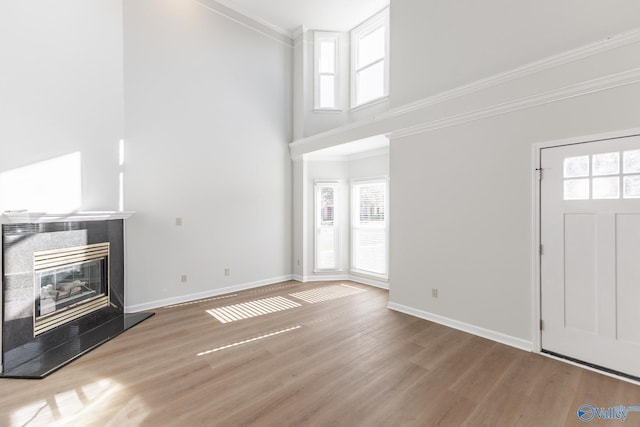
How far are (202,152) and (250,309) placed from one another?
2.52 meters

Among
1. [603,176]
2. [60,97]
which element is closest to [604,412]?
[603,176]

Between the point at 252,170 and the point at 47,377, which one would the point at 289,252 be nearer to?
the point at 252,170

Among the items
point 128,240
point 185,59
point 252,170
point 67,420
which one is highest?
point 185,59

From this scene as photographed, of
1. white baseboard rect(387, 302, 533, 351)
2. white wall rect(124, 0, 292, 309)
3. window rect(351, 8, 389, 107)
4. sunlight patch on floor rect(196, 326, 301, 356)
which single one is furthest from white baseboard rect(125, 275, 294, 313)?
window rect(351, 8, 389, 107)

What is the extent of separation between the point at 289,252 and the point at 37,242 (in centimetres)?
367

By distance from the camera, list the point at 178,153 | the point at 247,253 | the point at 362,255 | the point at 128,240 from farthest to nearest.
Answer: the point at 362,255
the point at 247,253
the point at 178,153
the point at 128,240

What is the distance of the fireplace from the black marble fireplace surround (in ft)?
0.20

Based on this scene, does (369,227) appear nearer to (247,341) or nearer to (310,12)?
(247,341)

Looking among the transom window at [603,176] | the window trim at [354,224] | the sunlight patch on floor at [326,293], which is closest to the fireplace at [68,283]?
the sunlight patch on floor at [326,293]

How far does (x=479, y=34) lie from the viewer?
3.23 m

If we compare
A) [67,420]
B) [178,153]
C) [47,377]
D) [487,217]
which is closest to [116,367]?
[47,377]

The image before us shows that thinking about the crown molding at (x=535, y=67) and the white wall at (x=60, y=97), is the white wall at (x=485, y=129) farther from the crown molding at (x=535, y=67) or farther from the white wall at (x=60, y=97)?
the white wall at (x=60, y=97)

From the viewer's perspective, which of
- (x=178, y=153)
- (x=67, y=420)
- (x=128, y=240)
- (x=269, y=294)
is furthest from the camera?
(x=269, y=294)

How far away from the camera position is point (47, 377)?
7.98 ft
